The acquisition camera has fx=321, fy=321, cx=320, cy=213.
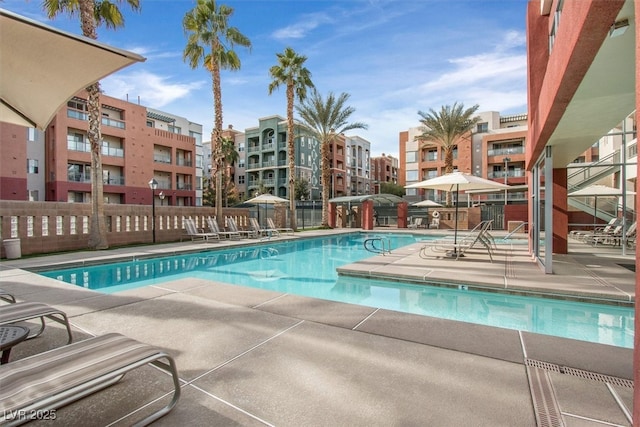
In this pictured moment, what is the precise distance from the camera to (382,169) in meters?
69.8

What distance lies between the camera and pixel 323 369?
2.63m

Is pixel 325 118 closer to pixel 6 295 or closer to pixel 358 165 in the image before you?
pixel 6 295

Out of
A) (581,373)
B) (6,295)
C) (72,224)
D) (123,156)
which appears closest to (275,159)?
(123,156)

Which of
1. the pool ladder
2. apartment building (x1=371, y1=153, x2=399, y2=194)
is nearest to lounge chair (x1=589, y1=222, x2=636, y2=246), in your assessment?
the pool ladder

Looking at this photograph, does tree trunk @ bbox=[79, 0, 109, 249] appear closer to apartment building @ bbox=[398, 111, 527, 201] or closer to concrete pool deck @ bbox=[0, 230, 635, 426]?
concrete pool deck @ bbox=[0, 230, 635, 426]

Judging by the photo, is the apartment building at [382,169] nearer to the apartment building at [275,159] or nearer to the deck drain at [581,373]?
the apartment building at [275,159]

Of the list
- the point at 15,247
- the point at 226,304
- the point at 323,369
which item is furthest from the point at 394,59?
the point at 15,247

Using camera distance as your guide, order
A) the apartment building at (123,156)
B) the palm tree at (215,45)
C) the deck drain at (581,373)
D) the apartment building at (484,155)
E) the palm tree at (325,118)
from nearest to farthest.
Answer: the deck drain at (581,373) < the palm tree at (215,45) < the palm tree at (325,118) < the apartment building at (123,156) < the apartment building at (484,155)

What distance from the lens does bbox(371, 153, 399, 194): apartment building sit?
66119 millimetres

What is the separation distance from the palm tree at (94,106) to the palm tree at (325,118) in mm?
13490

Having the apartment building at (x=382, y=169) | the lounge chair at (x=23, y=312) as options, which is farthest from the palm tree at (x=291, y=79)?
the apartment building at (x=382, y=169)

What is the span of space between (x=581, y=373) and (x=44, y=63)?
17.6 ft

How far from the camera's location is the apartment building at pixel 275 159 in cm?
4509

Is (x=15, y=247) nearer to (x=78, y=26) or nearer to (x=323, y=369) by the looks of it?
(x=78, y=26)
